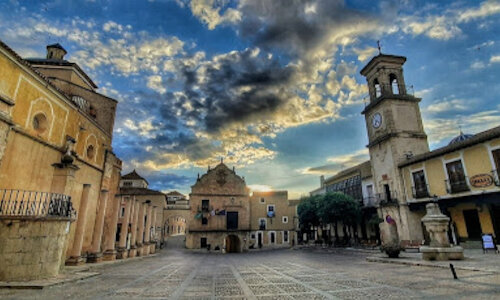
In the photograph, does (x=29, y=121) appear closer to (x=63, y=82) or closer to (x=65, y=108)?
(x=65, y=108)

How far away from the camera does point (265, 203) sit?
47.8 m

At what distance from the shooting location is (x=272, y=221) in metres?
47.3

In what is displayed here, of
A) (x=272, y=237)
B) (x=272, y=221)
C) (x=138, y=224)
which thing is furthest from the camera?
(x=272, y=221)

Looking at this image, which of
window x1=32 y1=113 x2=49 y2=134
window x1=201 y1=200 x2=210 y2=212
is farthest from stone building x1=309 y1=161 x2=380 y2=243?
window x1=32 y1=113 x2=49 y2=134

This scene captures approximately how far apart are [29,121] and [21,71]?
2.49 m

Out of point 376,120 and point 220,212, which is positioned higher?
point 376,120

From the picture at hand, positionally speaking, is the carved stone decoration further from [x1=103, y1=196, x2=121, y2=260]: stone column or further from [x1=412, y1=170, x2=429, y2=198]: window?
[x1=412, y1=170, x2=429, y2=198]: window

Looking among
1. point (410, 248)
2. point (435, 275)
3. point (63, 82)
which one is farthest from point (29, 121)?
point (410, 248)

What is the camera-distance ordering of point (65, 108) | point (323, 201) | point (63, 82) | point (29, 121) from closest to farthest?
point (29, 121), point (65, 108), point (63, 82), point (323, 201)

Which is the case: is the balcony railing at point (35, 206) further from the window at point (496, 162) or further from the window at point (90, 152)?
the window at point (496, 162)

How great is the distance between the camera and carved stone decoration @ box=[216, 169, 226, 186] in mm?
43906

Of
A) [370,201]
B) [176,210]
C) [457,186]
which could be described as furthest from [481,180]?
[176,210]

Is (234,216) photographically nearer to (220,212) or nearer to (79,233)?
(220,212)

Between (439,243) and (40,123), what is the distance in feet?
76.5
